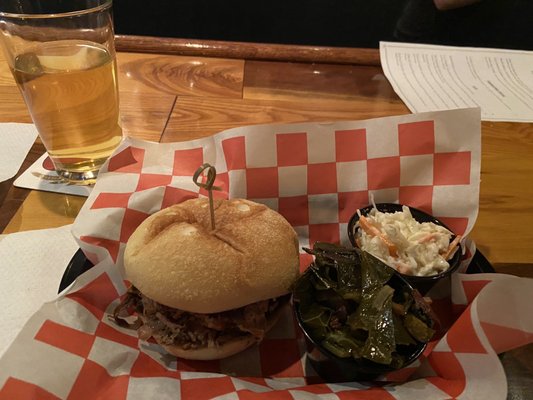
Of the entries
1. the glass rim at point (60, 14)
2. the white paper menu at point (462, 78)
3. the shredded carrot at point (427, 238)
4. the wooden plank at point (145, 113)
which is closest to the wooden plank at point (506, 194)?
the white paper menu at point (462, 78)

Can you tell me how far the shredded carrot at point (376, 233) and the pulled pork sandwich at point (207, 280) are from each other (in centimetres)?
26

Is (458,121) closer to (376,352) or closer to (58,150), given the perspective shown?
(376,352)

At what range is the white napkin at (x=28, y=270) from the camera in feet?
3.86

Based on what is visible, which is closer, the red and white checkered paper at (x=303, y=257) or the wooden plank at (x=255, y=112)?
the red and white checkered paper at (x=303, y=257)

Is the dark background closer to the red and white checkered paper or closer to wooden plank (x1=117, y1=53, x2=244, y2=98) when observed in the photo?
wooden plank (x1=117, y1=53, x2=244, y2=98)

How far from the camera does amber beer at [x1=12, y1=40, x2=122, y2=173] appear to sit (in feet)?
4.67

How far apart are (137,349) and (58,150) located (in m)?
0.73

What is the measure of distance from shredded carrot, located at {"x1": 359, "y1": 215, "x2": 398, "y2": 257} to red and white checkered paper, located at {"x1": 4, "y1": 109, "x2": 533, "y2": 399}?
0.14 meters

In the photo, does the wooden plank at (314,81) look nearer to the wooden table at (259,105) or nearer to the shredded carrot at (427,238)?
the wooden table at (259,105)

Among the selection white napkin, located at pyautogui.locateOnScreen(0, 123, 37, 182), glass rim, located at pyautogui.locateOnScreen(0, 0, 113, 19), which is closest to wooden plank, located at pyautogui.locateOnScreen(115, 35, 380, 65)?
white napkin, located at pyautogui.locateOnScreen(0, 123, 37, 182)

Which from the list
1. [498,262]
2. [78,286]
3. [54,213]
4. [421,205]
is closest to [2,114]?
[54,213]

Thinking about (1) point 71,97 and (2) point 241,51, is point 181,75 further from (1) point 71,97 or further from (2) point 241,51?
(1) point 71,97

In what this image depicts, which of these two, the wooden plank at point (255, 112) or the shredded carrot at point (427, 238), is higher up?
the wooden plank at point (255, 112)

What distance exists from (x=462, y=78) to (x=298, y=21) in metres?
1.81
